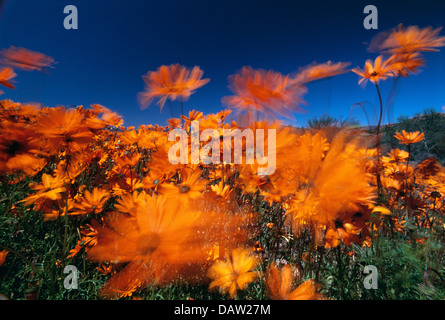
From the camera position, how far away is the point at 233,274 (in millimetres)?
506

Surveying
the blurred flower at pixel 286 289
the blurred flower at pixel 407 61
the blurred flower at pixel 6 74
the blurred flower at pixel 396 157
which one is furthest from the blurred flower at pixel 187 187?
the blurred flower at pixel 396 157

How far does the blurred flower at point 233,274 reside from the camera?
1.57 feet

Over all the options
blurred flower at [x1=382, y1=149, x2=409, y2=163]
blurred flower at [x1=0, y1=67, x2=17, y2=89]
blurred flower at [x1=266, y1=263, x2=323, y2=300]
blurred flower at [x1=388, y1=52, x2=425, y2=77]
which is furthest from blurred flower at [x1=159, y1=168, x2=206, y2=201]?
blurred flower at [x1=382, y1=149, x2=409, y2=163]

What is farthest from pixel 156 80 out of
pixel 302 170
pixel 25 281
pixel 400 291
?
pixel 400 291

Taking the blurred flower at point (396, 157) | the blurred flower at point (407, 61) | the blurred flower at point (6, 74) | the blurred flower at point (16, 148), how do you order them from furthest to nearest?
the blurred flower at point (396, 157), the blurred flower at point (407, 61), the blurred flower at point (6, 74), the blurred flower at point (16, 148)

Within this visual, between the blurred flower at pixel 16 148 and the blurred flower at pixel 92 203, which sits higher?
the blurred flower at pixel 16 148

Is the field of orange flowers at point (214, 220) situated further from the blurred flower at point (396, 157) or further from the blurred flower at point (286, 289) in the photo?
the blurred flower at point (396, 157)

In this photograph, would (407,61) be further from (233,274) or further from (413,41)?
(233,274)

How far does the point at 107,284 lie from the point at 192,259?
25 centimetres

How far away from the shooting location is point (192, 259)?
56 centimetres

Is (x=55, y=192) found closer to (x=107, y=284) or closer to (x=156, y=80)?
(x=107, y=284)
